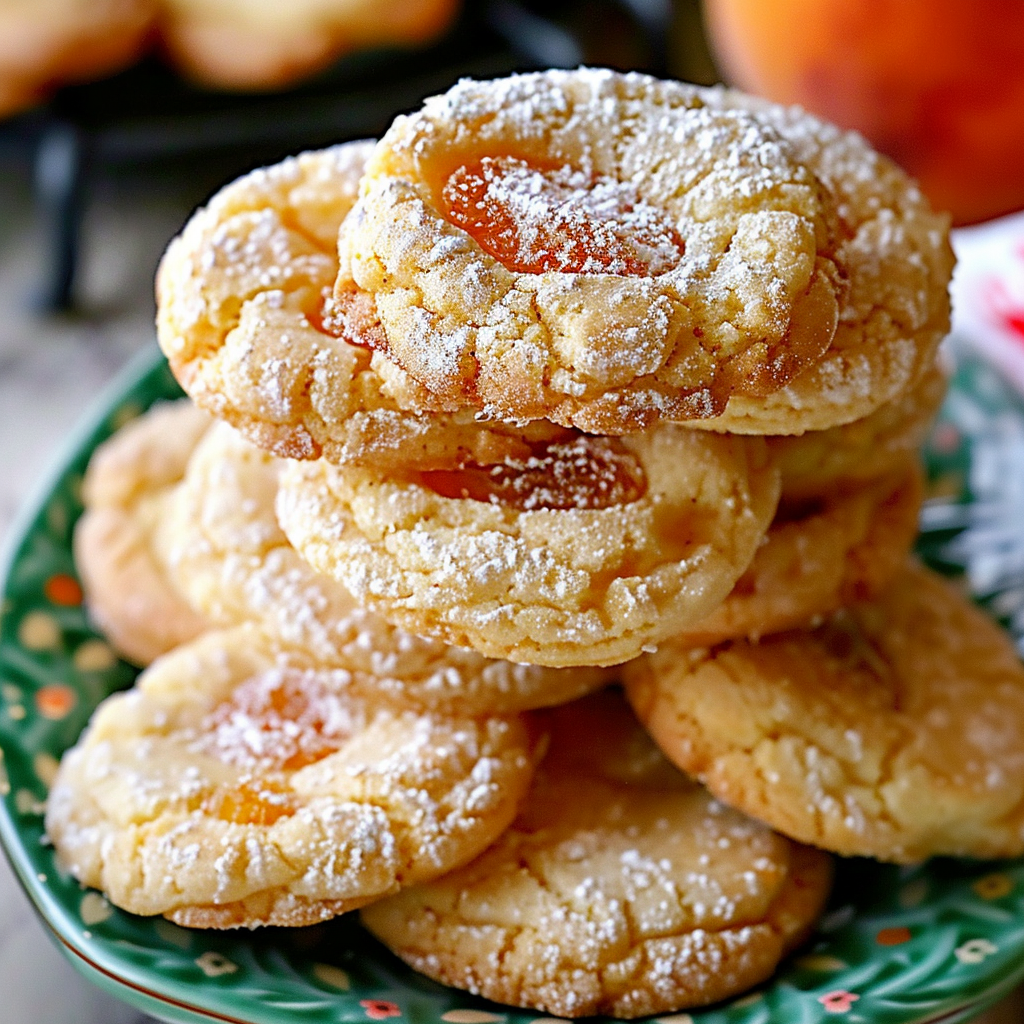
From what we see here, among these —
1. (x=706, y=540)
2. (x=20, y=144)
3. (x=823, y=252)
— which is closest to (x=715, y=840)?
(x=706, y=540)

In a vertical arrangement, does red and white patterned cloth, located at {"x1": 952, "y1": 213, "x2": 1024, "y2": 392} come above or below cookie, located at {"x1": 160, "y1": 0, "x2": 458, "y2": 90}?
below

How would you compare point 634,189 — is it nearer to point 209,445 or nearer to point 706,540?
point 706,540

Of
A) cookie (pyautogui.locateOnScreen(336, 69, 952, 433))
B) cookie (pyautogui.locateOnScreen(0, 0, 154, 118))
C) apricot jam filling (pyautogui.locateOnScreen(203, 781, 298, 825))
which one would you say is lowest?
apricot jam filling (pyautogui.locateOnScreen(203, 781, 298, 825))

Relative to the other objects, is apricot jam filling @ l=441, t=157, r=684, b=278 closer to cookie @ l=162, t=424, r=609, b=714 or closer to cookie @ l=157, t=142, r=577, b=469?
cookie @ l=157, t=142, r=577, b=469

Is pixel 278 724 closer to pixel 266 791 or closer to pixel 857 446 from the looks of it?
pixel 266 791

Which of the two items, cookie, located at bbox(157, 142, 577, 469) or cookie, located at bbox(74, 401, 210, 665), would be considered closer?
cookie, located at bbox(157, 142, 577, 469)

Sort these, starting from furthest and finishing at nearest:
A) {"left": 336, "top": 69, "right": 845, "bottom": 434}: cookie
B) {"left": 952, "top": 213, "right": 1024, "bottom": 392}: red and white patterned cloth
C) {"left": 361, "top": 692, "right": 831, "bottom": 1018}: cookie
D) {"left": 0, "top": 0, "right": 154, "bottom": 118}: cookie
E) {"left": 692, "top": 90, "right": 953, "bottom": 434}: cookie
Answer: {"left": 0, "top": 0, "right": 154, "bottom": 118}: cookie → {"left": 952, "top": 213, "right": 1024, "bottom": 392}: red and white patterned cloth → {"left": 361, "top": 692, "right": 831, "bottom": 1018}: cookie → {"left": 692, "top": 90, "right": 953, "bottom": 434}: cookie → {"left": 336, "top": 69, "right": 845, "bottom": 434}: cookie

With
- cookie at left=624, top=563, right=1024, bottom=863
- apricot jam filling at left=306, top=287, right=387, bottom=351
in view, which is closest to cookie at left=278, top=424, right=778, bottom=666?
apricot jam filling at left=306, top=287, right=387, bottom=351

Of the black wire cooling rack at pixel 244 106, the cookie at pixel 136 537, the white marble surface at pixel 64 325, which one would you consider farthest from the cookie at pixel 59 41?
the cookie at pixel 136 537
